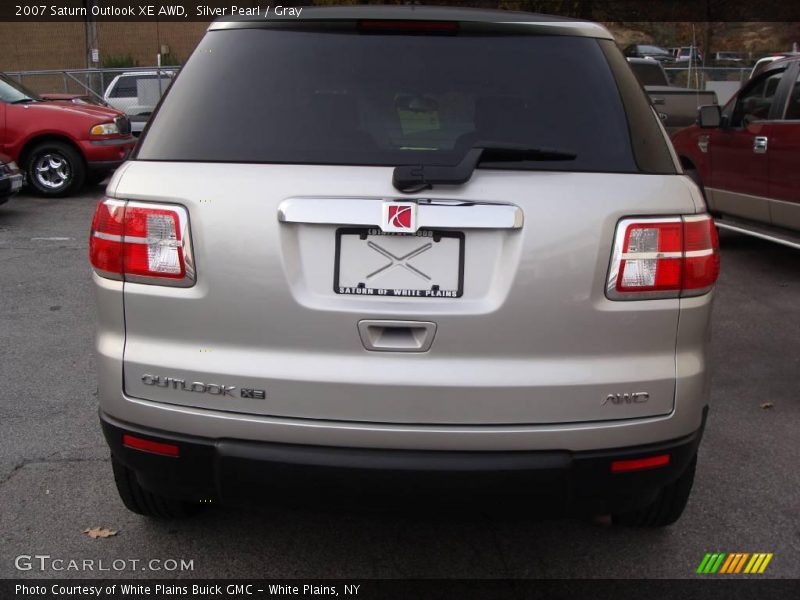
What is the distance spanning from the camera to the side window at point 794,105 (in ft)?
25.5

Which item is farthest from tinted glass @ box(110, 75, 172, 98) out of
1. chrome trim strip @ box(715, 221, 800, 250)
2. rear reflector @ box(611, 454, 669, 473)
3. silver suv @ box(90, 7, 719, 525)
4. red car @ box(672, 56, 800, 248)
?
rear reflector @ box(611, 454, 669, 473)

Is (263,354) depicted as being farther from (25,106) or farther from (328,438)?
(25,106)

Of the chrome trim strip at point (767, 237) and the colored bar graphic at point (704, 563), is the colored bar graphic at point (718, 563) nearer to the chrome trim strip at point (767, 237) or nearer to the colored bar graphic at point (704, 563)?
the colored bar graphic at point (704, 563)

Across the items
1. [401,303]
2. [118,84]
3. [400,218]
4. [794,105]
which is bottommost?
[401,303]

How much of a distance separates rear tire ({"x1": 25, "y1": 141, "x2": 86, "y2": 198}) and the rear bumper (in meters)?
11.6

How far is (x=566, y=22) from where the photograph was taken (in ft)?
9.88

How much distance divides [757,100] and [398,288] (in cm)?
707

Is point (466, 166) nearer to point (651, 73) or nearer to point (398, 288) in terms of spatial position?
point (398, 288)

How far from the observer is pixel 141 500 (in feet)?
10.7

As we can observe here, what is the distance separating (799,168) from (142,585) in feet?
21.0

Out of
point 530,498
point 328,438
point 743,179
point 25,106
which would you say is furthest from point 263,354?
point 25,106

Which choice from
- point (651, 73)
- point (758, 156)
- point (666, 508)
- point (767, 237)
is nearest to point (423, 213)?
point (666, 508)

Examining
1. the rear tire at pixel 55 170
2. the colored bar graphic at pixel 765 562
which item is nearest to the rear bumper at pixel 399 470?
the colored bar graphic at pixel 765 562

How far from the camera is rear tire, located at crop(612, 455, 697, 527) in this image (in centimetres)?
314
